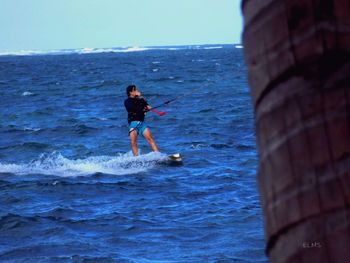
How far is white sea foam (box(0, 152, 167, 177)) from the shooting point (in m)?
13.2

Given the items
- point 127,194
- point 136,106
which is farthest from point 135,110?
point 127,194

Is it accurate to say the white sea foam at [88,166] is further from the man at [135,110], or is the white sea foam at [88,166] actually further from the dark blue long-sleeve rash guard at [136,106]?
the dark blue long-sleeve rash guard at [136,106]

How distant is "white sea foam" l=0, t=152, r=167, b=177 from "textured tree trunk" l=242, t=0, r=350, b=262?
11865 millimetres

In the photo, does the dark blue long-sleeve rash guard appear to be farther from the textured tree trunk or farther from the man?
the textured tree trunk

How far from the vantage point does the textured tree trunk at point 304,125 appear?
100cm

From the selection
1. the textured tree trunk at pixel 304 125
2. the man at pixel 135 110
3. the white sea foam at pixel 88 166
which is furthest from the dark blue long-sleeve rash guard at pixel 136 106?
the textured tree trunk at pixel 304 125

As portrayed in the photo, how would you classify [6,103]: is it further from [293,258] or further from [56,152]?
[293,258]

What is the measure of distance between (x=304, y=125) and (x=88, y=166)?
42.3 ft

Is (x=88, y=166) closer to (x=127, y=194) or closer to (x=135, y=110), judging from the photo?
(x=135, y=110)

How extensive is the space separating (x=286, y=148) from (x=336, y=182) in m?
0.08

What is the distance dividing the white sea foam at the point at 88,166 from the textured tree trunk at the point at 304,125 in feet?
38.9

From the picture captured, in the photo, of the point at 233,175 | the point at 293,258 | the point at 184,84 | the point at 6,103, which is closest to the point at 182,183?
the point at 233,175

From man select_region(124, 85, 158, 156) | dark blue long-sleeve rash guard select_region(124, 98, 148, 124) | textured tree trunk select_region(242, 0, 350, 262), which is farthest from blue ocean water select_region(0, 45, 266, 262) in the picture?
textured tree trunk select_region(242, 0, 350, 262)

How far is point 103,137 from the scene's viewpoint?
63.4ft
